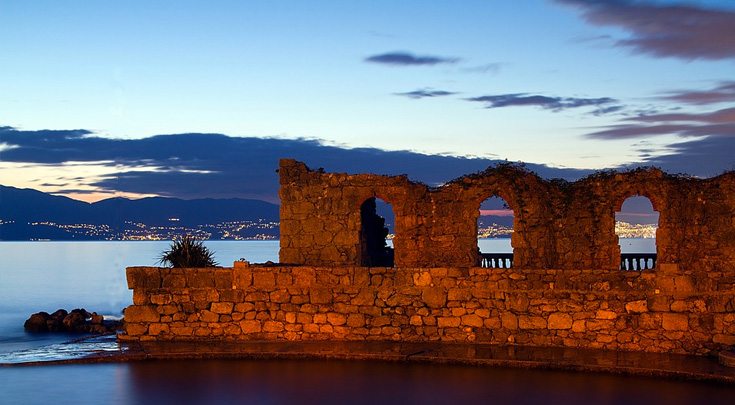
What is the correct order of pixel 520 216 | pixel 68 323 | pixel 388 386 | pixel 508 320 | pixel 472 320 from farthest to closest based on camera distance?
pixel 68 323
pixel 520 216
pixel 472 320
pixel 508 320
pixel 388 386

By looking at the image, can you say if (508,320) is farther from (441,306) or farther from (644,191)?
(644,191)

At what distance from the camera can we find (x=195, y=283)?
16344 mm

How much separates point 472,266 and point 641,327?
10.8 ft

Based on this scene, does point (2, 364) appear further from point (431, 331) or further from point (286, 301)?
point (431, 331)

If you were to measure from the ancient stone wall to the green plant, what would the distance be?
171 centimetres

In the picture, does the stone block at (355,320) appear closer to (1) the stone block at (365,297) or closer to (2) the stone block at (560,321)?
(1) the stone block at (365,297)

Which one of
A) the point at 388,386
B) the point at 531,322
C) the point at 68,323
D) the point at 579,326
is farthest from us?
the point at 68,323

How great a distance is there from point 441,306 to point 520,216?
2568 millimetres

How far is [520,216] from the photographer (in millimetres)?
16984

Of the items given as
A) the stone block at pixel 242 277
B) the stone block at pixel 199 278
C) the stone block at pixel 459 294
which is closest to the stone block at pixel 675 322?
the stone block at pixel 459 294

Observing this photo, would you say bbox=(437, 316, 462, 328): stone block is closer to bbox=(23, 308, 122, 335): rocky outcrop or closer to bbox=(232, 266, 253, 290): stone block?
bbox=(232, 266, 253, 290): stone block

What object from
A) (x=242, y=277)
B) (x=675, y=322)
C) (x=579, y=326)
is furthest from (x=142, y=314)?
(x=675, y=322)

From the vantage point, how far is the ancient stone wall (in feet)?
53.3

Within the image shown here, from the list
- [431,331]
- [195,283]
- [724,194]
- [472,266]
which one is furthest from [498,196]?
[195,283]
